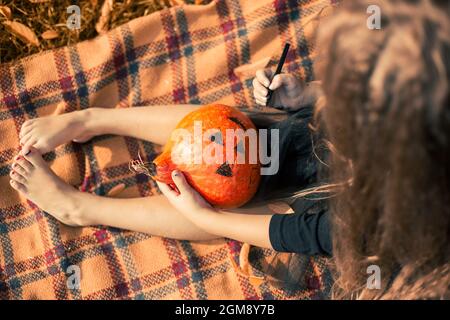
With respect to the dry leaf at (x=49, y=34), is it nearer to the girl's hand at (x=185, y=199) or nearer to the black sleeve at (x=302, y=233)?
the girl's hand at (x=185, y=199)

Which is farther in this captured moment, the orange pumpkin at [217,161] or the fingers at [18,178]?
the fingers at [18,178]

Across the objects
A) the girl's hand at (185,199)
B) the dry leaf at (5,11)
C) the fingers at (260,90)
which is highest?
the dry leaf at (5,11)

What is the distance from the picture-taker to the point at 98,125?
1.43 meters

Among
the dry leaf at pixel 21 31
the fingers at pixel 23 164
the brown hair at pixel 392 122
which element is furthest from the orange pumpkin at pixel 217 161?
the dry leaf at pixel 21 31

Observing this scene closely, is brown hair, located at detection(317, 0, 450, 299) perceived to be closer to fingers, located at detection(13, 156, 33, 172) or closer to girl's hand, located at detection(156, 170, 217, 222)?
girl's hand, located at detection(156, 170, 217, 222)

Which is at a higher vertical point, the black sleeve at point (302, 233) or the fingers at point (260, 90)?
the fingers at point (260, 90)

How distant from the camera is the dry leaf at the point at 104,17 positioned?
1.56 m

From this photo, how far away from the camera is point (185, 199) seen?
1232mm

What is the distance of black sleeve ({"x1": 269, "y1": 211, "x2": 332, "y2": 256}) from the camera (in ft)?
3.90

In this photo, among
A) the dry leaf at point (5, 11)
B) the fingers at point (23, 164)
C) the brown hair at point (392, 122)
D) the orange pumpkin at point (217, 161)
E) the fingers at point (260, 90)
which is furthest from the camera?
the dry leaf at point (5, 11)

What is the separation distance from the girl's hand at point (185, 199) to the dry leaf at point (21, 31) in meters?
0.64

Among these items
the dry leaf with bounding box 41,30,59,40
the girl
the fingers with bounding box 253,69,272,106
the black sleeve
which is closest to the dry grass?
the dry leaf with bounding box 41,30,59,40

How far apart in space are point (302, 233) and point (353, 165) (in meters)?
0.28

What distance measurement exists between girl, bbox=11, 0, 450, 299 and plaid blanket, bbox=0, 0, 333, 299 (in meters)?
0.07
